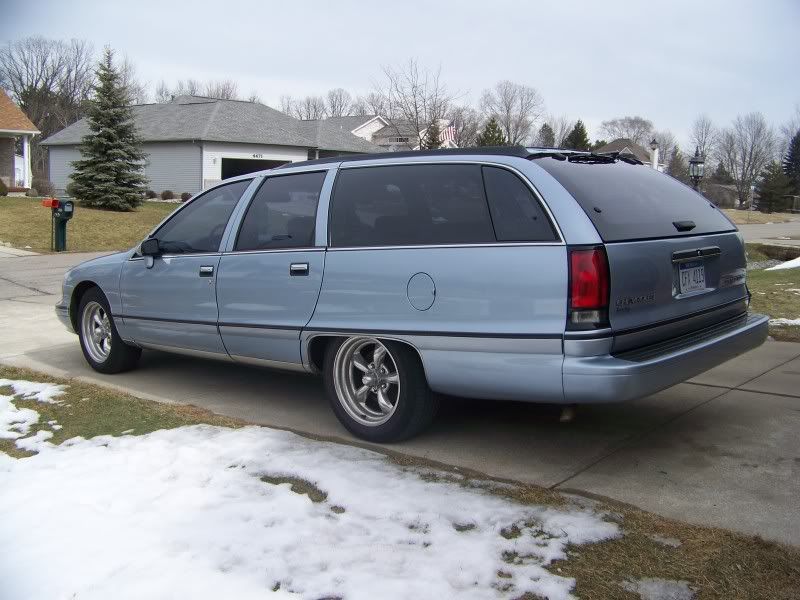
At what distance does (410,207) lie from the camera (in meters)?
4.52

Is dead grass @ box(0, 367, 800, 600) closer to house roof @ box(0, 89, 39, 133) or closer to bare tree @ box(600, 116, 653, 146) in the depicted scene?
house roof @ box(0, 89, 39, 133)

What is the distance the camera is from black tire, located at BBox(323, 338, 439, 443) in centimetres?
440

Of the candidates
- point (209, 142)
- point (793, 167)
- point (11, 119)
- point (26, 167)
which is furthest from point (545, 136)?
point (11, 119)

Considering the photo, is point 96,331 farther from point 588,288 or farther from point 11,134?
point 11,134

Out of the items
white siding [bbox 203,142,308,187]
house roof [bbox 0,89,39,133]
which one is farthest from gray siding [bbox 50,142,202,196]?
house roof [bbox 0,89,39,133]

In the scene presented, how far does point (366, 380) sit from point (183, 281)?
1823 mm

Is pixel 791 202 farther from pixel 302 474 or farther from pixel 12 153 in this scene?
pixel 302 474

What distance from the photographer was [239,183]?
5656 millimetres

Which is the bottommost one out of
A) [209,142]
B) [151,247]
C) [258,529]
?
[258,529]

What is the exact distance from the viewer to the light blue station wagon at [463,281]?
3.84m

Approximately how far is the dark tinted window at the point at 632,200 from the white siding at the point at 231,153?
32868 millimetres

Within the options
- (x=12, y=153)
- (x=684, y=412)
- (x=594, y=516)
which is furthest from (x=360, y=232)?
(x=12, y=153)

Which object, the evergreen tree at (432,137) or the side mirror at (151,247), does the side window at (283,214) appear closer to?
the side mirror at (151,247)

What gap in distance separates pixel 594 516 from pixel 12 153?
3836 centimetres
